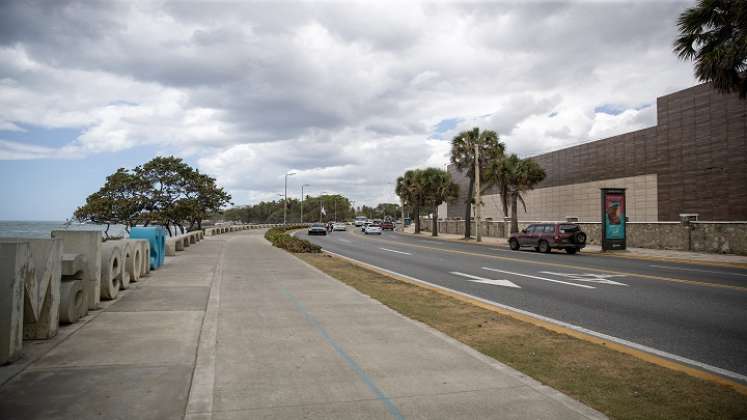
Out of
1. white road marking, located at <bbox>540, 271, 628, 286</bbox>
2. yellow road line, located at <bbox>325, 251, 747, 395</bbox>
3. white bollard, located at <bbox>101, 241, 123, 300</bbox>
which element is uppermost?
white bollard, located at <bbox>101, 241, 123, 300</bbox>

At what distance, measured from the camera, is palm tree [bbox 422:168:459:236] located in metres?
58.5

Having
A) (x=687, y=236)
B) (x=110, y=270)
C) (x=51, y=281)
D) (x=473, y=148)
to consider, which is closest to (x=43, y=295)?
(x=51, y=281)

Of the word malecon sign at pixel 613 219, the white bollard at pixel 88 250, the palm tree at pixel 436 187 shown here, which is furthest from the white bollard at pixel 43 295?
the palm tree at pixel 436 187

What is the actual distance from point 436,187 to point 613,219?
1298 inches

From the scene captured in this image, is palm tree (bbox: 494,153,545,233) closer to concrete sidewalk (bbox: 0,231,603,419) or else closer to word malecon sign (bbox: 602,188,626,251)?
word malecon sign (bbox: 602,188,626,251)

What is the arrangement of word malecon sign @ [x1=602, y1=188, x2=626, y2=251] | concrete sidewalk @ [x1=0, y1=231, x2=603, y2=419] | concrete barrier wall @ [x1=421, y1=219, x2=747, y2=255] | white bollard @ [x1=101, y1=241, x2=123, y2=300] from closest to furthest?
concrete sidewalk @ [x1=0, y1=231, x2=603, y2=419], white bollard @ [x1=101, y1=241, x2=123, y2=300], concrete barrier wall @ [x1=421, y1=219, x2=747, y2=255], word malecon sign @ [x1=602, y1=188, x2=626, y2=251]

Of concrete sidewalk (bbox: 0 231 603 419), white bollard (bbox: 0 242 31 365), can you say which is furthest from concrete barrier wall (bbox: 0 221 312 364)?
concrete sidewalk (bbox: 0 231 603 419)

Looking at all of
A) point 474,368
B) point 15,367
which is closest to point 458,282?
point 474,368

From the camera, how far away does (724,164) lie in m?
35.1

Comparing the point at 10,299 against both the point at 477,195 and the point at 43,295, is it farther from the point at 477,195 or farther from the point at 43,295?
the point at 477,195

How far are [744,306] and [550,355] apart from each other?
A: 6.05 metres

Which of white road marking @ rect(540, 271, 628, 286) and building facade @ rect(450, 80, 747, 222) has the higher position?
building facade @ rect(450, 80, 747, 222)

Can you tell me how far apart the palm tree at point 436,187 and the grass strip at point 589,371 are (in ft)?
163

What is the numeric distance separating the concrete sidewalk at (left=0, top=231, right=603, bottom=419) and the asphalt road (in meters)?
2.95
